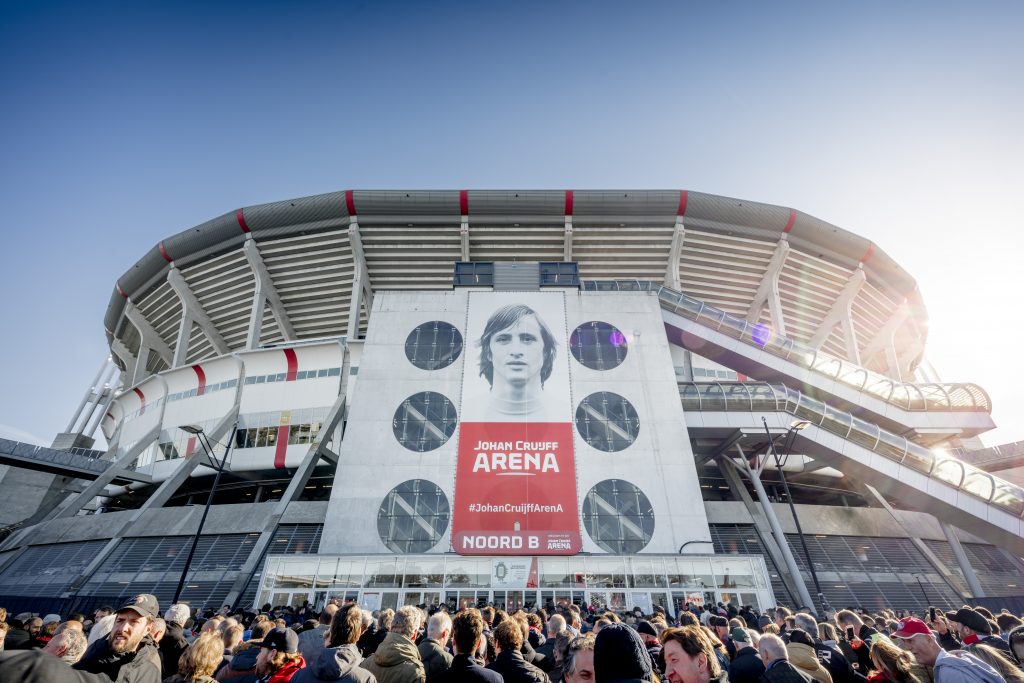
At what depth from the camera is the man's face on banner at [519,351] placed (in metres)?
28.2

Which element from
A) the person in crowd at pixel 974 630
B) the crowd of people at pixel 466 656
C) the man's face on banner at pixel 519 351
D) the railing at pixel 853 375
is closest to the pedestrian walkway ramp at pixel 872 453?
the railing at pixel 853 375

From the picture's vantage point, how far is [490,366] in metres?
28.5

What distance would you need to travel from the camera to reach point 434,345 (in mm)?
29422

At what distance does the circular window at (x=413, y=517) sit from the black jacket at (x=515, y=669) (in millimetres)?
21315

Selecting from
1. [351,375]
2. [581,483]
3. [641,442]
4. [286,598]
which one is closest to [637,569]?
[581,483]

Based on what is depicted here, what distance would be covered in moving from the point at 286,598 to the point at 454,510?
7.97 m

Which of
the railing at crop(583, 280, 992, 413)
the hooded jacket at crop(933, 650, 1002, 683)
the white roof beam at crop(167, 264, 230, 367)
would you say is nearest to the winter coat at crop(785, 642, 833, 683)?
the hooded jacket at crop(933, 650, 1002, 683)

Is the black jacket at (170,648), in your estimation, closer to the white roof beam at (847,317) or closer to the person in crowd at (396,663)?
the person in crowd at (396,663)

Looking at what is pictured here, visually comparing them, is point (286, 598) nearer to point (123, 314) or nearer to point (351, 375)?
point (351, 375)

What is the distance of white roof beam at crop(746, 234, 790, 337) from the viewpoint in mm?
35188

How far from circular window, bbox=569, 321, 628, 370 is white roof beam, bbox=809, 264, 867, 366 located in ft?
63.2

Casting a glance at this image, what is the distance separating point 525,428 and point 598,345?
7.04 metres

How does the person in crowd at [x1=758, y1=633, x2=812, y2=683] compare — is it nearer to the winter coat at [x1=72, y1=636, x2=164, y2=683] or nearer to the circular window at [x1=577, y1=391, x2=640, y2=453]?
the winter coat at [x1=72, y1=636, x2=164, y2=683]

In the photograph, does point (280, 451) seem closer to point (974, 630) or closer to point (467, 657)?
point (467, 657)
